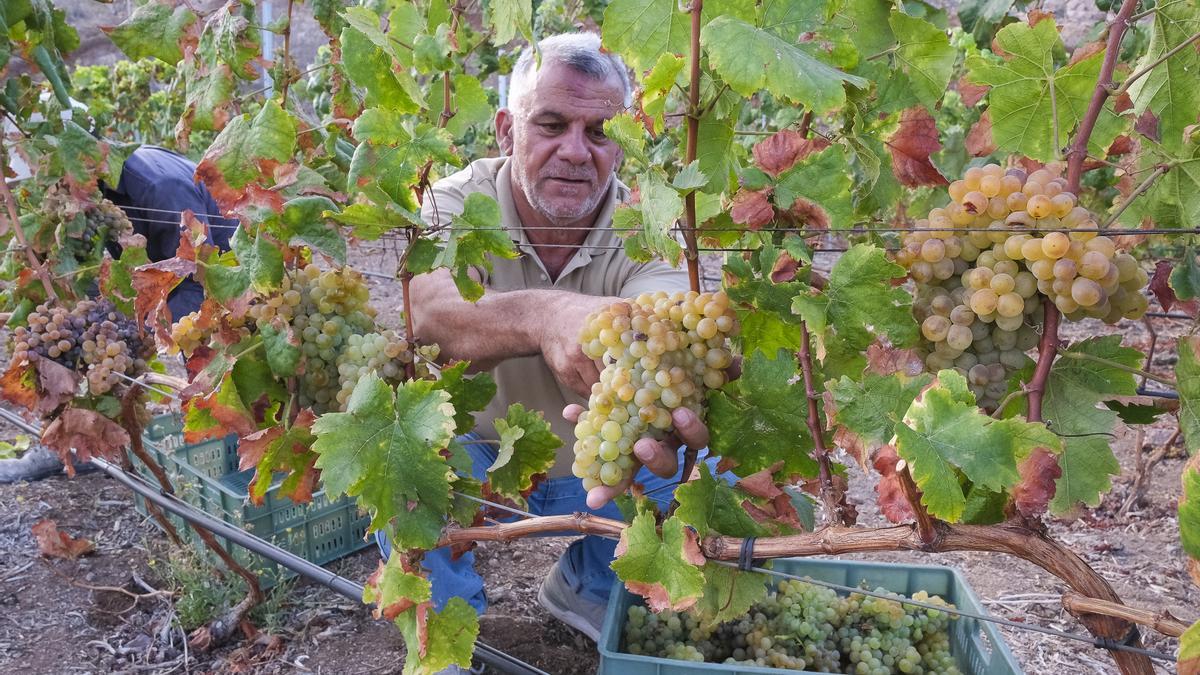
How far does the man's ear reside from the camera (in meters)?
2.76

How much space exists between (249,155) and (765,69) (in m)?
0.94

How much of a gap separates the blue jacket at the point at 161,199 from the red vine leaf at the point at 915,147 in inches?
99.0

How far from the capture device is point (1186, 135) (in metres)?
1.36

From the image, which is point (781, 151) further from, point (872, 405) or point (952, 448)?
point (952, 448)

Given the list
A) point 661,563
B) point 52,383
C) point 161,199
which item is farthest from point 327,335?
point 161,199

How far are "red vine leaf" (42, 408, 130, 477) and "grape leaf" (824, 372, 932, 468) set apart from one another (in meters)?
1.99

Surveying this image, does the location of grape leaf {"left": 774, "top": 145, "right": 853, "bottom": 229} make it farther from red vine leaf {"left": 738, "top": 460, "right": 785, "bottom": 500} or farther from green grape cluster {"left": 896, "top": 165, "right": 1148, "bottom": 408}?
red vine leaf {"left": 738, "top": 460, "right": 785, "bottom": 500}

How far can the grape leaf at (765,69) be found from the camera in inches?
39.5

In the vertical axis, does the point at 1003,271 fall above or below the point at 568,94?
below

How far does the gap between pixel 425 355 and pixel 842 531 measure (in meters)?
0.84

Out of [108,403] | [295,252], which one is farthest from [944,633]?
[108,403]

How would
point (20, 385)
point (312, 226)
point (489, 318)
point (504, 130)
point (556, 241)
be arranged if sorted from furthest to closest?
point (504, 130), point (556, 241), point (20, 385), point (489, 318), point (312, 226)

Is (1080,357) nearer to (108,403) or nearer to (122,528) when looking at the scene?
(108,403)

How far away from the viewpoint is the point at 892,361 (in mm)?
1229
